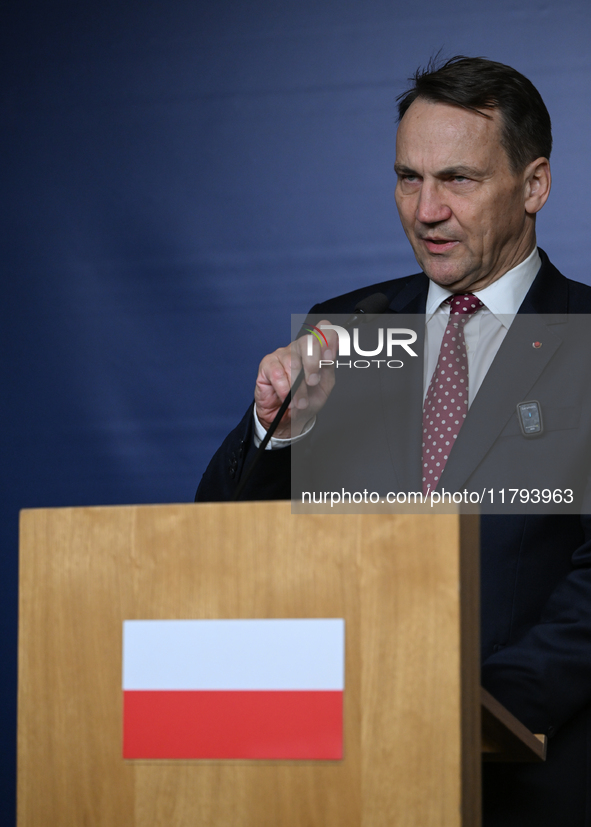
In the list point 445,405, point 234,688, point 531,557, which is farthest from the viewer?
point 445,405

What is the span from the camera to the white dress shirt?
1719mm

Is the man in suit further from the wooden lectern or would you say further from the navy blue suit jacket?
the wooden lectern

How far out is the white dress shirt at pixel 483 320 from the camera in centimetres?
172

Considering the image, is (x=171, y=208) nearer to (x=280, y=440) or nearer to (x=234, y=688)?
(x=280, y=440)

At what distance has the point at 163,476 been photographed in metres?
2.50

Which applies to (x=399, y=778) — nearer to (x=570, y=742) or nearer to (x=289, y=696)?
(x=289, y=696)

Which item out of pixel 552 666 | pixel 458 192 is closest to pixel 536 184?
pixel 458 192

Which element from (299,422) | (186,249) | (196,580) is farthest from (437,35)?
(196,580)

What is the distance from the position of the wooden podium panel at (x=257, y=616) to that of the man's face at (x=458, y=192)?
93 centimetres

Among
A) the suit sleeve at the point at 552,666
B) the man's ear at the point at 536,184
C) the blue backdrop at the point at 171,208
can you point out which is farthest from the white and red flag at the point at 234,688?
the blue backdrop at the point at 171,208

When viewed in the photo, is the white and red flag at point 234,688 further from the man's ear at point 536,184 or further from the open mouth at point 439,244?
the man's ear at point 536,184

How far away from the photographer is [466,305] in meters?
1.78

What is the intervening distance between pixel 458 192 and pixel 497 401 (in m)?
0.44

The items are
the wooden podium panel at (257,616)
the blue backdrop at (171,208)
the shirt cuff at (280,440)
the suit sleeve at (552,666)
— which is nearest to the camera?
the wooden podium panel at (257,616)
